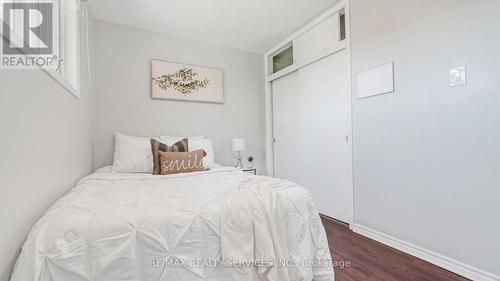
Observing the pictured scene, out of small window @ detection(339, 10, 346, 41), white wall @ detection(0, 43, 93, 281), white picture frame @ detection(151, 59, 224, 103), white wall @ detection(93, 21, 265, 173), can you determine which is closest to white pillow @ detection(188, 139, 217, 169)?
white wall @ detection(93, 21, 265, 173)

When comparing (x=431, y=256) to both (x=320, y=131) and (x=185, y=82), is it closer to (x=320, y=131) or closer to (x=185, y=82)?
(x=320, y=131)

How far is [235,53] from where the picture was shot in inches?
141

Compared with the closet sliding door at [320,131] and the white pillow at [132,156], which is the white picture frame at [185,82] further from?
the closet sliding door at [320,131]

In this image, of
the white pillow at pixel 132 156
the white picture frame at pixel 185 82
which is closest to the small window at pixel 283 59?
the white picture frame at pixel 185 82

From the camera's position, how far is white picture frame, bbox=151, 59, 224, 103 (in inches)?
118

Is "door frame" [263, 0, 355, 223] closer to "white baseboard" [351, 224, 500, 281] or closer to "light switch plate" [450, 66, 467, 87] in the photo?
"white baseboard" [351, 224, 500, 281]

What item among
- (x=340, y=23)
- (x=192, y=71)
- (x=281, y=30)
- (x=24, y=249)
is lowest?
(x=24, y=249)

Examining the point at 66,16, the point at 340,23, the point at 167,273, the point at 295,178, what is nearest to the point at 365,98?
the point at 340,23

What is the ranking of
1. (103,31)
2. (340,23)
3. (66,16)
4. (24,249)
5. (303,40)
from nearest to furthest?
(24,249), (66,16), (340,23), (103,31), (303,40)

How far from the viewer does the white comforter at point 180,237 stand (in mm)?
851

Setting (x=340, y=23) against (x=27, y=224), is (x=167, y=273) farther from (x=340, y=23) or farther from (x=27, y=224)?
(x=340, y=23)

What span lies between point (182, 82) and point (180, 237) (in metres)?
2.58

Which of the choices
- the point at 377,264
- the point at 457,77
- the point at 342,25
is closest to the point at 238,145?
the point at 342,25

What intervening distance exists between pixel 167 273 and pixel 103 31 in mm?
2995
